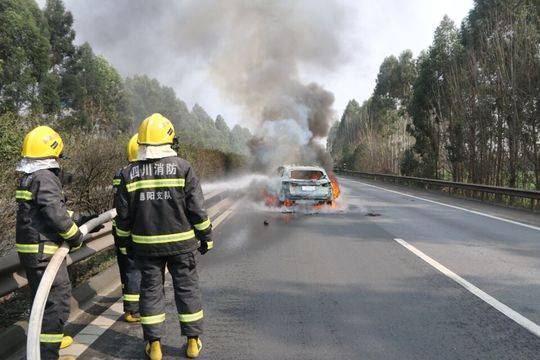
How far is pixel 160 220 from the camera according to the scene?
12.4 feet

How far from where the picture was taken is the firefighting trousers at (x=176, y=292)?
377 centimetres

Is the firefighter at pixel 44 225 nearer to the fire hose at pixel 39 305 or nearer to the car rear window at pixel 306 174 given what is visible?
the fire hose at pixel 39 305

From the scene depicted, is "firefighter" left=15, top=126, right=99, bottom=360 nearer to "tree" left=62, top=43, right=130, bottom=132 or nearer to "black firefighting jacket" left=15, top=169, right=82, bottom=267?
"black firefighting jacket" left=15, top=169, right=82, bottom=267

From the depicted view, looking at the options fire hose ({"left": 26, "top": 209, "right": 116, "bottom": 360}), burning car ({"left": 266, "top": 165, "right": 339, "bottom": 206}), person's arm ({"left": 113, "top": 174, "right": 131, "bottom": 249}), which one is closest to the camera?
fire hose ({"left": 26, "top": 209, "right": 116, "bottom": 360})

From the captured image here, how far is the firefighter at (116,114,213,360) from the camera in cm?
378

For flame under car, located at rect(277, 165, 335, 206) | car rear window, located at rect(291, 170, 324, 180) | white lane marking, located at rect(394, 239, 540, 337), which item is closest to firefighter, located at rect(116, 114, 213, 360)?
white lane marking, located at rect(394, 239, 540, 337)

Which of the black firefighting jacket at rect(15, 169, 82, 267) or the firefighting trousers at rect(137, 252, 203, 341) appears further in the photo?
the firefighting trousers at rect(137, 252, 203, 341)

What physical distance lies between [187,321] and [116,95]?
7134 centimetres

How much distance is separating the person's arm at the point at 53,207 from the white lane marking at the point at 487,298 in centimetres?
387

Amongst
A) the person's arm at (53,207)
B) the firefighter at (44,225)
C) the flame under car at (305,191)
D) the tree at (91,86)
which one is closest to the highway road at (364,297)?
the firefighter at (44,225)

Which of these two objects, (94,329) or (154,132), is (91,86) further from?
(154,132)

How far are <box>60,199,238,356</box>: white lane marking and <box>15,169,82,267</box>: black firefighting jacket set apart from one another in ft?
2.54

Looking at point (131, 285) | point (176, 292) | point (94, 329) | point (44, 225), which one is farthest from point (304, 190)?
point (44, 225)

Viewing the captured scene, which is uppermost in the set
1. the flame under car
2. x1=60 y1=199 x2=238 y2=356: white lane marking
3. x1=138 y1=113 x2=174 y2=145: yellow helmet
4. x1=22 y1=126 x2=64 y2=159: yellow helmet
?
x1=138 y1=113 x2=174 y2=145: yellow helmet
